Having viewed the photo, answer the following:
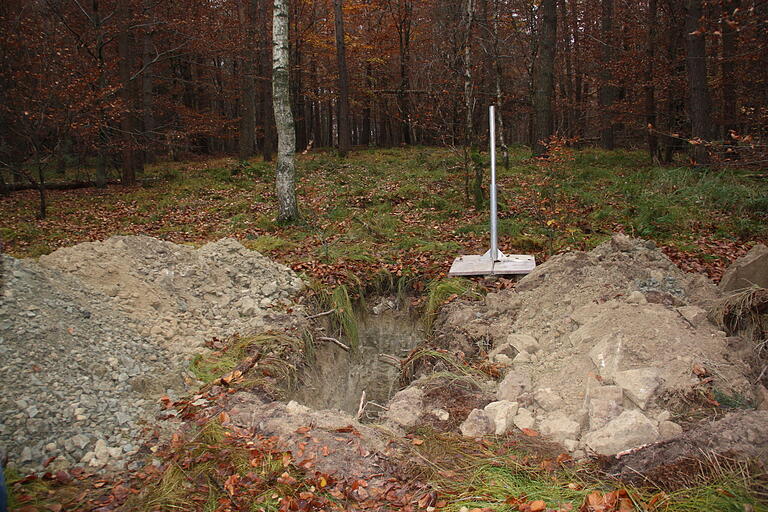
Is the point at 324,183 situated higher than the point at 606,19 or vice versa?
the point at 606,19

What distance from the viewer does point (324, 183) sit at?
13156 millimetres

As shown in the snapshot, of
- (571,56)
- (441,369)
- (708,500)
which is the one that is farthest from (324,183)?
(571,56)

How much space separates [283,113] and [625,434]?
7.56m

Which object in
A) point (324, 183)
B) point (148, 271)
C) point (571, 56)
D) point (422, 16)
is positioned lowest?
point (148, 271)

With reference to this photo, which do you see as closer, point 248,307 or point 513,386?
point 513,386

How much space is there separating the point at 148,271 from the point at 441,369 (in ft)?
12.3

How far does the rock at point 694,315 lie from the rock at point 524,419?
1638 millimetres

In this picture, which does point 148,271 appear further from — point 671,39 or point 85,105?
point 671,39

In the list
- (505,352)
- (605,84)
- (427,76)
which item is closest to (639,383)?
(505,352)

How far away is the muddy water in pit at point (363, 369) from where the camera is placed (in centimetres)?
507

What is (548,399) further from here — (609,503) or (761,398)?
(761,398)

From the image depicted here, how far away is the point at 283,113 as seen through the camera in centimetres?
→ 893

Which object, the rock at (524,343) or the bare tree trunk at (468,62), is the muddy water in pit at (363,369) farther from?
the bare tree trunk at (468,62)

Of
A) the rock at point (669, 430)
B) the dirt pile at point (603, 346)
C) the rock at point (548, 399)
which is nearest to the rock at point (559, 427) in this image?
the dirt pile at point (603, 346)
